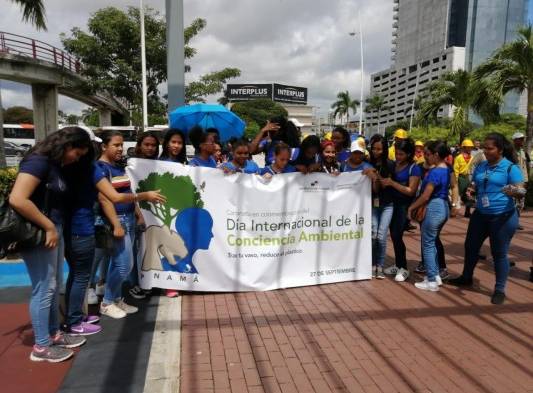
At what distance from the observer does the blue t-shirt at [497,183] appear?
175 inches

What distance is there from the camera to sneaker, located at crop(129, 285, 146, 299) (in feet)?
14.9

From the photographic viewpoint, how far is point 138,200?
4.06 m

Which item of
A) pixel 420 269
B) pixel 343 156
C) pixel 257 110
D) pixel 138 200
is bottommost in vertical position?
pixel 420 269

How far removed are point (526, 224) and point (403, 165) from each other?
5.79 metres

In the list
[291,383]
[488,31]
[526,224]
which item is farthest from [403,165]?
[488,31]

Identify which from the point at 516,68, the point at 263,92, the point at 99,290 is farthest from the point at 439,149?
the point at 263,92

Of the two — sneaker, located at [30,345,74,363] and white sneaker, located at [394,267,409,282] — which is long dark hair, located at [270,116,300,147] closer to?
white sneaker, located at [394,267,409,282]

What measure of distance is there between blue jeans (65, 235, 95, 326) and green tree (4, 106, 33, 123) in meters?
84.0

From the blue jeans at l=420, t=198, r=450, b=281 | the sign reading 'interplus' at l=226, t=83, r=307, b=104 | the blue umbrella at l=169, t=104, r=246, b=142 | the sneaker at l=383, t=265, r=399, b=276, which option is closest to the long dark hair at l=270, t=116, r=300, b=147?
the blue umbrella at l=169, t=104, r=246, b=142

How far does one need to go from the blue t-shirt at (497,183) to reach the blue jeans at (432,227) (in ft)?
1.28

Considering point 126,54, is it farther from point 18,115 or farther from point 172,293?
point 18,115

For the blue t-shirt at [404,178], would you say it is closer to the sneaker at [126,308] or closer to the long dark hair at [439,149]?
the long dark hair at [439,149]

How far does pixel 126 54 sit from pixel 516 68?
694 inches

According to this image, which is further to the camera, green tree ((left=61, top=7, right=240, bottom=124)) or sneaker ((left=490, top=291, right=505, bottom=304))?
green tree ((left=61, top=7, right=240, bottom=124))
